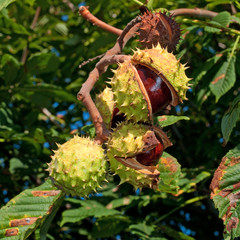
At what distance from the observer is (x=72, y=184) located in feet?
5.48

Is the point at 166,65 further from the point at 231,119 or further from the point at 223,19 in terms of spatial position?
the point at 223,19

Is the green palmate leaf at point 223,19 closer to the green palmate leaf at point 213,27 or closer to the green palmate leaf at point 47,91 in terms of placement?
the green palmate leaf at point 213,27

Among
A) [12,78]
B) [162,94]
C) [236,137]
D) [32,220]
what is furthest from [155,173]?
[12,78]

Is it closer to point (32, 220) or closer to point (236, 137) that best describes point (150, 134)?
point (32, 220)

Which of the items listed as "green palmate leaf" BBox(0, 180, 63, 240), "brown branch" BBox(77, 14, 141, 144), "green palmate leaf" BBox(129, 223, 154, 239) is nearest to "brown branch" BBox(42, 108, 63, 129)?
"green palmate leaf" BBox(129, 223, 154, 239)

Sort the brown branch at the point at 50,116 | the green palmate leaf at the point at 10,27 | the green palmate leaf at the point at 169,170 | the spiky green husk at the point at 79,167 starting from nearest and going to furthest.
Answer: the spiky green husk at the point at 79,167, the green palmate leaf at the point at 169,170, the green palmate leaf at the point at 10,27, the brown branch at the point at 50,116

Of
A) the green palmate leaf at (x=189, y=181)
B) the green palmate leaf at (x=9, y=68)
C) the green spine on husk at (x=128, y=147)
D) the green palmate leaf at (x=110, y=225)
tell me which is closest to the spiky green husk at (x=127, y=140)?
the green spine on husk at (x=128, y=147)

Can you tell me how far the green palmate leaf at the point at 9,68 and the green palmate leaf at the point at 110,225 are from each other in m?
1.30

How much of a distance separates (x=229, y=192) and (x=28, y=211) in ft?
3.54

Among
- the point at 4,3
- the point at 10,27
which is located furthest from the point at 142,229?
the point at 10,27

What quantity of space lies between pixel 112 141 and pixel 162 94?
316 mm

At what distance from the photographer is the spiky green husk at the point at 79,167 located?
1657 millimetres

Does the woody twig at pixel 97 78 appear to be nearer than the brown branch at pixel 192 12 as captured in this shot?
Yes

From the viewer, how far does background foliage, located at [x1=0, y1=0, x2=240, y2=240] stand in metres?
2.26
